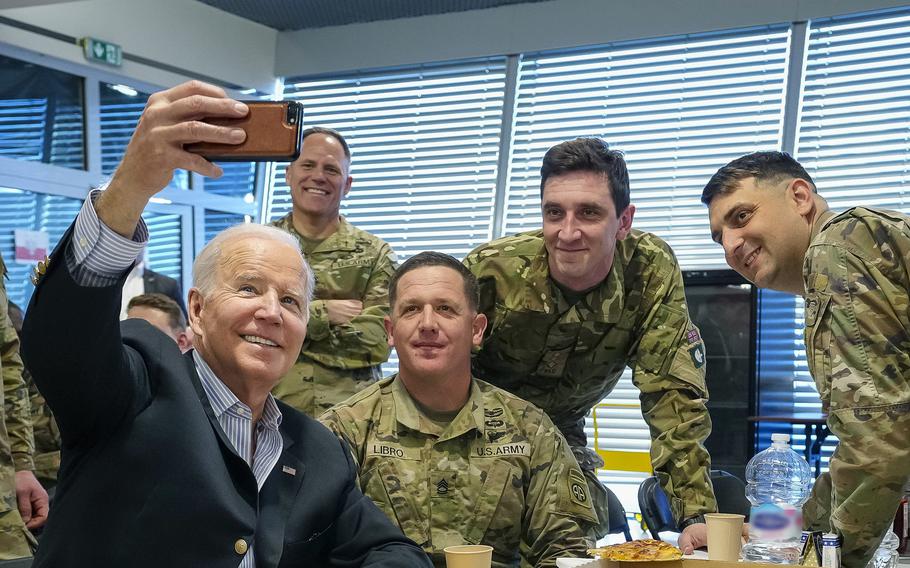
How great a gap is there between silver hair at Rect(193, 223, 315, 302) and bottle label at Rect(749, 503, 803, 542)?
103 centimetres

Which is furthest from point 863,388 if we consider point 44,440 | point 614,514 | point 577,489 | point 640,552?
point 44,440

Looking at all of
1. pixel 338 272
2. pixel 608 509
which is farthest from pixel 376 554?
pixel 338 272

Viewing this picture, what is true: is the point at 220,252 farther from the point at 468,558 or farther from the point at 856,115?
the point at 856,115

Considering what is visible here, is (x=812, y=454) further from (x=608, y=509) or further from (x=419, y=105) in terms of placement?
(x=419, y=105)

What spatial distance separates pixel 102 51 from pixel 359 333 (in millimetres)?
4676

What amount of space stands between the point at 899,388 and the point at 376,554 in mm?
1038

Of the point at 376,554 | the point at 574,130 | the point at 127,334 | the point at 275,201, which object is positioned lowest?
the point at 376,554

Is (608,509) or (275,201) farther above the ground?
(275,201)

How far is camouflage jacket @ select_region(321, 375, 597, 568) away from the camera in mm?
2363

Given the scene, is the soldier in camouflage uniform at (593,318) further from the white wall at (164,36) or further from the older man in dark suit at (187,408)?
the white wall at (164,36)

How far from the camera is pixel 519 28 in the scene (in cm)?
798

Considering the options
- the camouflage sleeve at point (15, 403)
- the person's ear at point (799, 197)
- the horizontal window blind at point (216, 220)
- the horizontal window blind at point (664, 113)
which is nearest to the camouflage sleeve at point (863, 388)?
the person's ear at point (799, 197)

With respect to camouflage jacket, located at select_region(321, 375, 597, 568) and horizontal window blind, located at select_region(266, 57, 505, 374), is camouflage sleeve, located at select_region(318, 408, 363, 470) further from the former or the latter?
horizontal window blind, located at select_region(266, 57, 505, 374)

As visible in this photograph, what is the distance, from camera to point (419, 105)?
8422 mm
